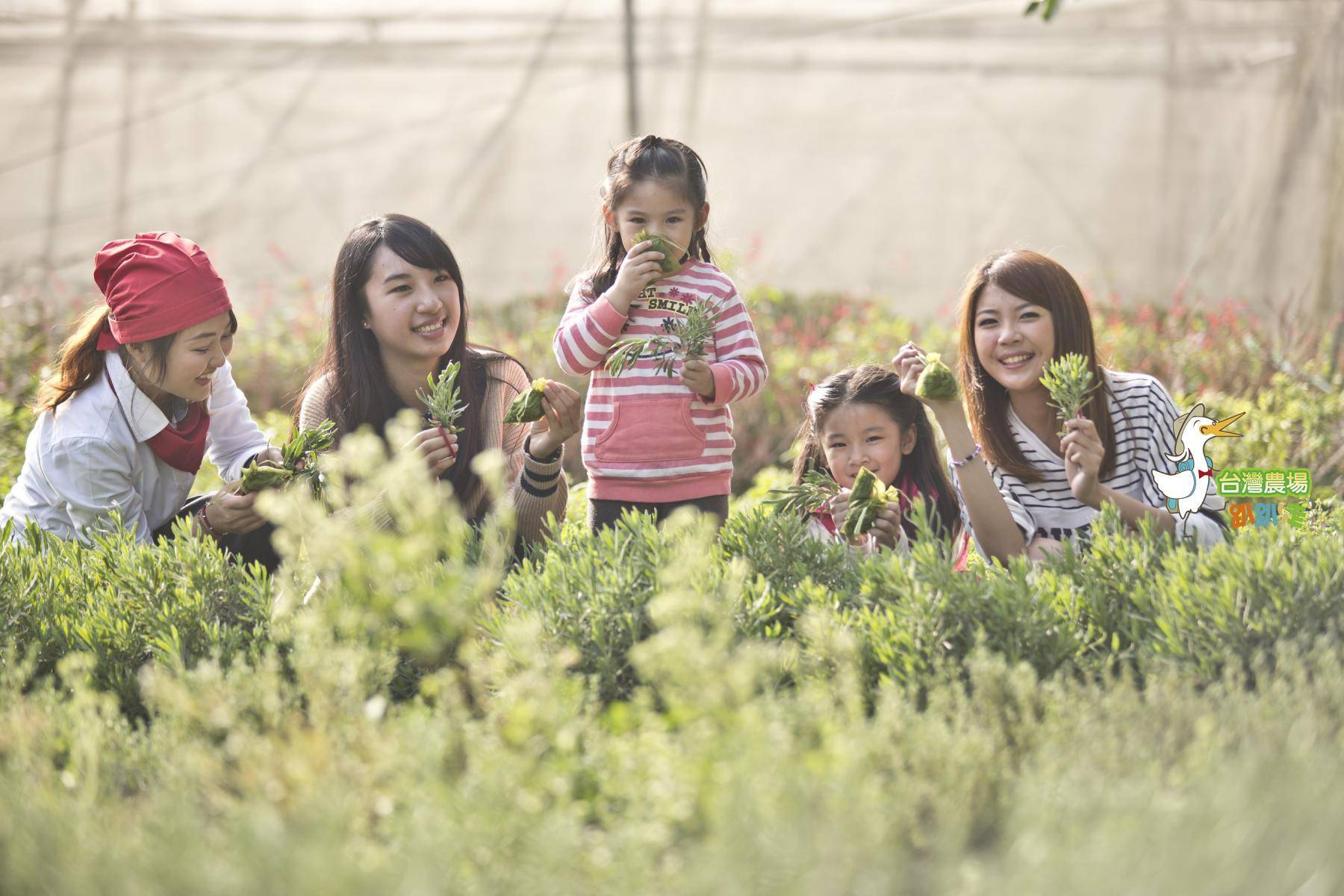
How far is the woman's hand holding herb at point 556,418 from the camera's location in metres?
2.96

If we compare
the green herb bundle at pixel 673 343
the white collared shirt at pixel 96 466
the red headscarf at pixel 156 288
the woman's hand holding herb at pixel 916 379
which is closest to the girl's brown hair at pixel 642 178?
the green herb bundle at pixel 673 343

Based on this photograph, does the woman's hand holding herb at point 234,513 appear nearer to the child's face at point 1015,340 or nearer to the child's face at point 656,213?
the child's face at point 656,213

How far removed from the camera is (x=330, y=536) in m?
1.68

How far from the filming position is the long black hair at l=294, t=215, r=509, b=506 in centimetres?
330

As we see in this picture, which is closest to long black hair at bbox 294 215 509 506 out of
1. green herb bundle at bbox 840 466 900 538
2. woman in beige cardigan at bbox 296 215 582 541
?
woman in beige cardigan at bbox 296 215 582 541

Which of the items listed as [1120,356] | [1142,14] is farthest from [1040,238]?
[1120,356]

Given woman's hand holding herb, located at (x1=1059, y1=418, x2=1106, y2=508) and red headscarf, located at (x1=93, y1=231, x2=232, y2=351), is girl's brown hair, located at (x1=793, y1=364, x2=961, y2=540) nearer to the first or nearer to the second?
woman's hand holding herb, located at (x1=1059, y1=418, x2=1106, y2=508)

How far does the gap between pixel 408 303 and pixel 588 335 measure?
55cm

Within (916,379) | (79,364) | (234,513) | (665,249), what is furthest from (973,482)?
(79,364)

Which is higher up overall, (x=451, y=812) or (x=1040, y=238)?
(x=1040, y=238)

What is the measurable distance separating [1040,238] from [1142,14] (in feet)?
6.52

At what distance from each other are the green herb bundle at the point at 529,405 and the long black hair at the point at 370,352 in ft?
1.27

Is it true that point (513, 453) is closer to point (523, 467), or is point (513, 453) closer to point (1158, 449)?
point (523, 467)

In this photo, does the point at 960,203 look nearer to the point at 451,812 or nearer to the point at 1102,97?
the point at 1102,97
